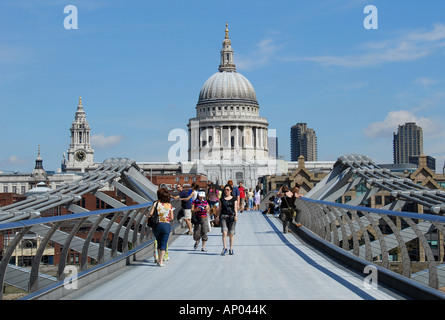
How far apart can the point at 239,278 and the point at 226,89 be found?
165179mm

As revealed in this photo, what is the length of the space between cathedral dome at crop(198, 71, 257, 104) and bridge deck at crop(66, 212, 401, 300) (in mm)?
158869

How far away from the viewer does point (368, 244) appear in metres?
12.6

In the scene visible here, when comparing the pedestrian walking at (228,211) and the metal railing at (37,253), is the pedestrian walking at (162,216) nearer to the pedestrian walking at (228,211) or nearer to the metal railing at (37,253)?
the pedestrian walking at (228,211)

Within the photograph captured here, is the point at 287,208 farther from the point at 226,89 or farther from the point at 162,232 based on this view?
the point at 226,89

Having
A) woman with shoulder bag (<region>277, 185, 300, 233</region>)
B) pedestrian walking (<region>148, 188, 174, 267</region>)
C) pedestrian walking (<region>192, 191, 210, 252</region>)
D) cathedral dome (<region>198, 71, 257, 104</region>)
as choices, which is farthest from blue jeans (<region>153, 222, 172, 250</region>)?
cathedral dome (<region>198, 71, 257, 104</region>)

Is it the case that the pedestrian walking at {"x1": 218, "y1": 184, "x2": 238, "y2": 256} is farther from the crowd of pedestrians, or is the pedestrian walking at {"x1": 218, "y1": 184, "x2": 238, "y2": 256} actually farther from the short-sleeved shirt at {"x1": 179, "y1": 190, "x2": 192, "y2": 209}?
the short-sleeved shirt at {"x1": 179, "y1": 190, "x2": 192, "y2": 209}

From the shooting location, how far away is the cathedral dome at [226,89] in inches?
6919

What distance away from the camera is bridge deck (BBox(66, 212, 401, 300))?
33.3 ft

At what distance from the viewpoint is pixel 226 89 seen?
176m

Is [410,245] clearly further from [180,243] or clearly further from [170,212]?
[180,243]

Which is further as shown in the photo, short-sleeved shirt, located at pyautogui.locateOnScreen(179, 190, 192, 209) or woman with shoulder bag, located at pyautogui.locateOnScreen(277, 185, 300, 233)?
woman with shoulder bag, located at pyautogui.locateOnScreen(277, 185, 300, 233)

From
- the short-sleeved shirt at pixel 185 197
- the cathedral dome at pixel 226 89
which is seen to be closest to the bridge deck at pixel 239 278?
the short-sleeved shirt at pixel 185 197

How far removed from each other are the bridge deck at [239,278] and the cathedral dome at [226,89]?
521 feet

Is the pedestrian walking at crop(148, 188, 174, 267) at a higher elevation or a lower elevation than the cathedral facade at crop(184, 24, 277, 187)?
lower
